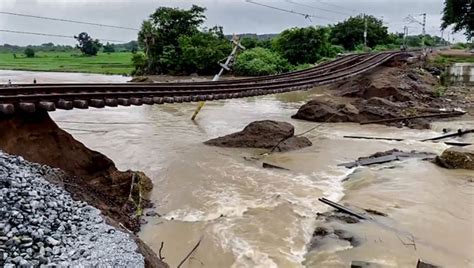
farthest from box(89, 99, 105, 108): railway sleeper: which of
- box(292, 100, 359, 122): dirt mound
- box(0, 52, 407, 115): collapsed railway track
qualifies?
box(292, 100, 359, 122): dirt mound

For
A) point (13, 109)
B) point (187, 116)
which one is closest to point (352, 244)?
point (13, 109)

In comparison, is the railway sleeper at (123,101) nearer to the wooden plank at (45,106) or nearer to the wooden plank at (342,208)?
the wooden plank at (45,106)

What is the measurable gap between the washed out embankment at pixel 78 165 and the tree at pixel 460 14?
35.4 metres

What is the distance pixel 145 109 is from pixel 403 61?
20271 millimetres

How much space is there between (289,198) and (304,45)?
3684 cm

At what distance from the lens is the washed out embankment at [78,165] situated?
313 inches

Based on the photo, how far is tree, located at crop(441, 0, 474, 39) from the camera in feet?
123

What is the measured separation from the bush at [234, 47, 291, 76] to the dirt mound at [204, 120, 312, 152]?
26637 mm

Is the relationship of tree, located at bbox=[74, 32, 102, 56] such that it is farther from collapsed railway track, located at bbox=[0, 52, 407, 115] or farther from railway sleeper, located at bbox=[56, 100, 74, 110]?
railway sleeper, located at bbox=[56, 100, 74, 110]

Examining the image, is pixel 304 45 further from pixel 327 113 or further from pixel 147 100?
pixel 147 100

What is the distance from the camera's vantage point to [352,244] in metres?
7.72

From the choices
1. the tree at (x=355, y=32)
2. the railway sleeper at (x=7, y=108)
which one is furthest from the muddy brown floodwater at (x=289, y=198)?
the tree at (x=355, y=32)

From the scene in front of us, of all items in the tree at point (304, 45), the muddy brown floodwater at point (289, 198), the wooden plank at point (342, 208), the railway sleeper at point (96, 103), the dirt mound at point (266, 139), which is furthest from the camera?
the tree at point (304, 45)

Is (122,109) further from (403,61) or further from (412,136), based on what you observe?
(403,61)
